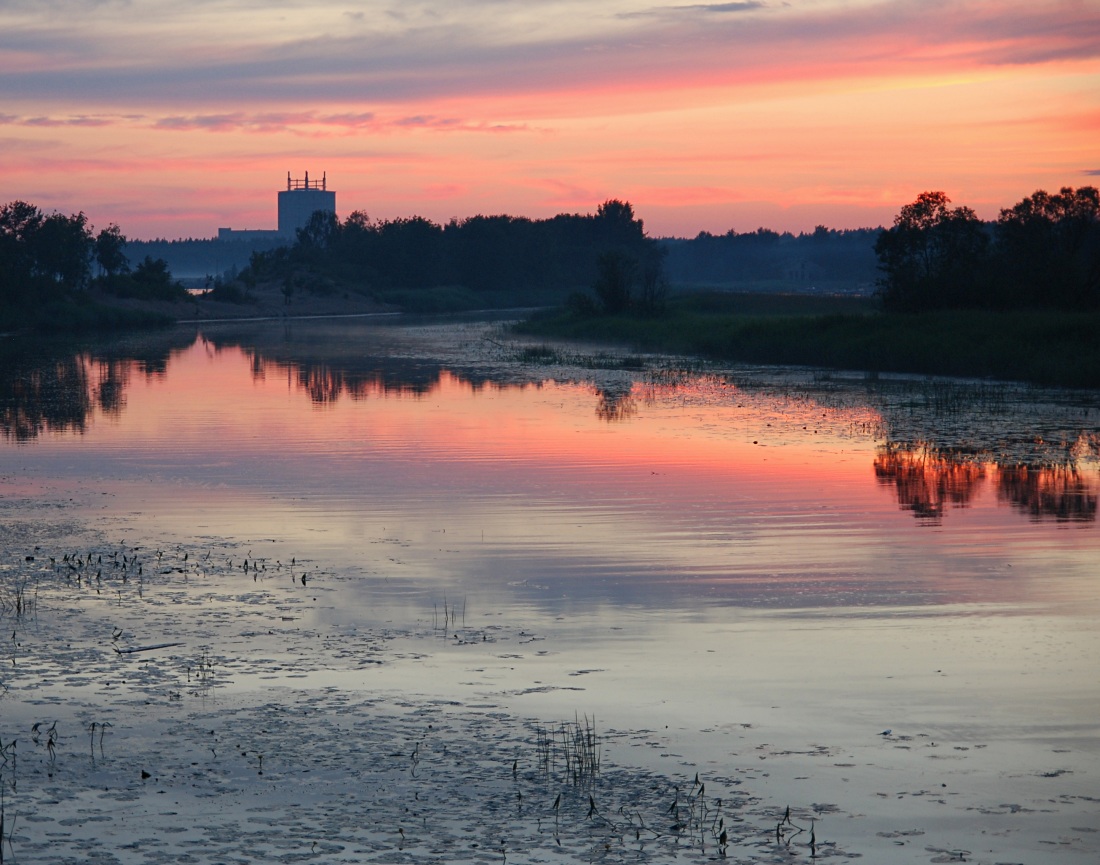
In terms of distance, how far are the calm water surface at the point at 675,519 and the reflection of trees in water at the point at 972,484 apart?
10 cm

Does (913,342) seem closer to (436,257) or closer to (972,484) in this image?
(972,484)

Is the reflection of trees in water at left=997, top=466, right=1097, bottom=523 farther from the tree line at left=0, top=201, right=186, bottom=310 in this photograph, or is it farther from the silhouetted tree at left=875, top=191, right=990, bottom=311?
the tree line at left=0, top=201, right=186, bottom=310

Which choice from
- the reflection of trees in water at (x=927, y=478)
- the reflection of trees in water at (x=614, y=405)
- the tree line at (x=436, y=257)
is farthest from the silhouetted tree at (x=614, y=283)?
the tree line at (x=436, y=257)

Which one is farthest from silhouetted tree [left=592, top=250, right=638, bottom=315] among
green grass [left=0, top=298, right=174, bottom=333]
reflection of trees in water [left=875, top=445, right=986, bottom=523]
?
reflection of trees in water [left=875, top=445, right=986, bottom=523]

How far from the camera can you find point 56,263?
103125mm

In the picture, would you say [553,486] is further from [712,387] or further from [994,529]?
[712,387]

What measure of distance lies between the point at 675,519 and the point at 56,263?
310 ft

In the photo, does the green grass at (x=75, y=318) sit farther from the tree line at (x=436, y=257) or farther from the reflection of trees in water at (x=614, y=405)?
the reflection of trees in water at (x=614, y=405)

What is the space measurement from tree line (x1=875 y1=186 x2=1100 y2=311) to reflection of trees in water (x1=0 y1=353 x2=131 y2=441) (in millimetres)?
30523

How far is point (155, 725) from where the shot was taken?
8.97 m

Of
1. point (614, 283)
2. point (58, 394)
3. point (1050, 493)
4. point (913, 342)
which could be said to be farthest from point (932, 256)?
point (1050, 493)

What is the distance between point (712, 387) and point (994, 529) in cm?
2386

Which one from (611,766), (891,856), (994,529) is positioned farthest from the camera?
(994,529)

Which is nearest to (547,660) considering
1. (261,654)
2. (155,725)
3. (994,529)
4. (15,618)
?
(261,654)
